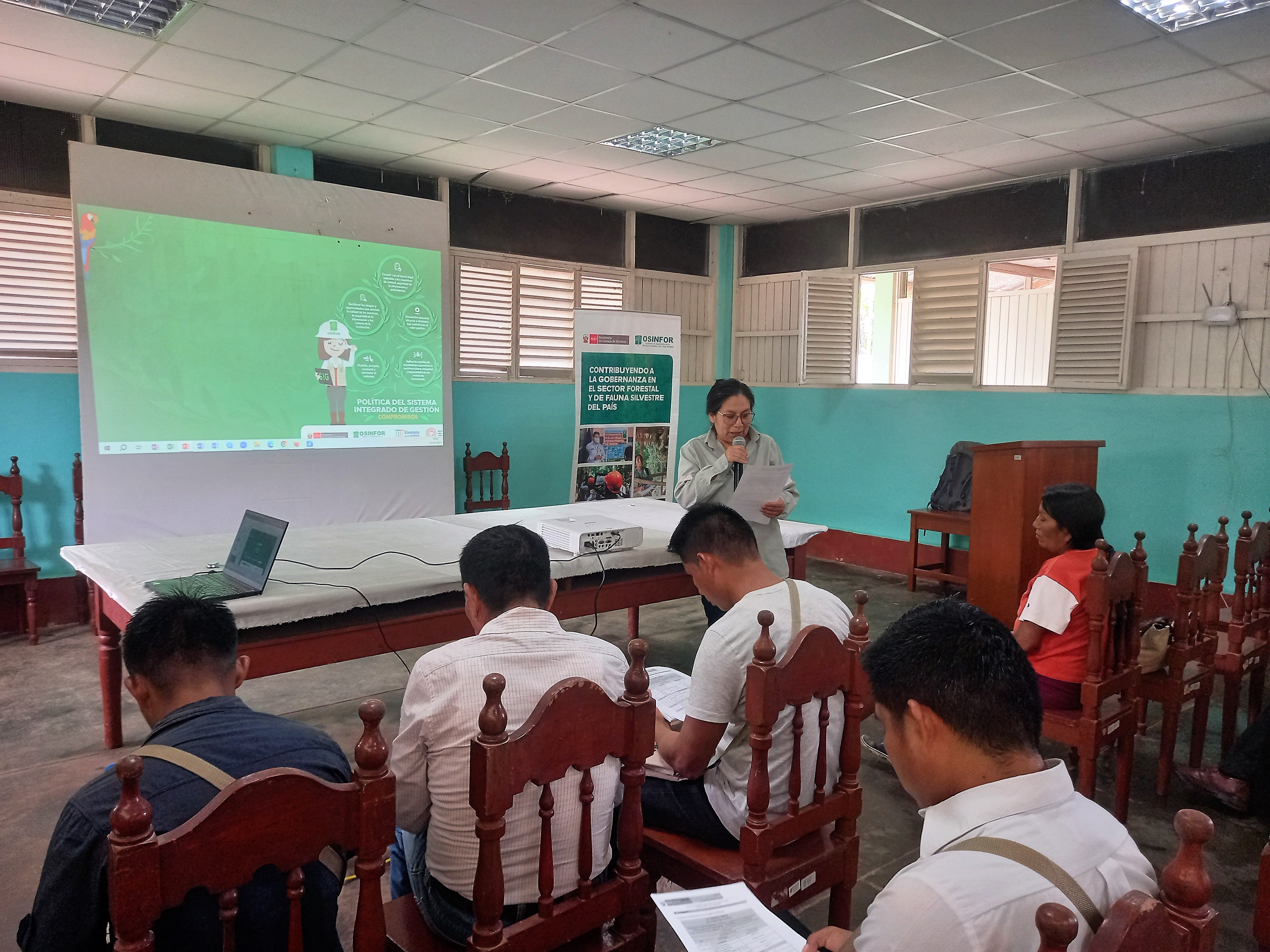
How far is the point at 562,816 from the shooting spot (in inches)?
51.6

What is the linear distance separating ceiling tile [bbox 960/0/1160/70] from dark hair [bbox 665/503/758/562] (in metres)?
2.43

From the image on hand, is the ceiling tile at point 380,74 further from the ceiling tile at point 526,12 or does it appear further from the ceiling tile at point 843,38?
the ceiling tile at point 843,38

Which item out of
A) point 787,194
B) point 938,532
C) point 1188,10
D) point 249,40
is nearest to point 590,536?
point 249,40

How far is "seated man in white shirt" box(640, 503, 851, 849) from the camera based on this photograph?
1582 millimetres

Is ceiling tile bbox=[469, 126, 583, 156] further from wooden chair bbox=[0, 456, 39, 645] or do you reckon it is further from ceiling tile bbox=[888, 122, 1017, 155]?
wooden chair bbox=[0, 456, 39, 645]

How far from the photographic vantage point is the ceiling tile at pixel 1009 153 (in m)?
4.59

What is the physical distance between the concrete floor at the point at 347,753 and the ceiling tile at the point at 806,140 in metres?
2.76

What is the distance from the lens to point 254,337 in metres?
4.60

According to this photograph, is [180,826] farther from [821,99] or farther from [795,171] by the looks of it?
[795,171]

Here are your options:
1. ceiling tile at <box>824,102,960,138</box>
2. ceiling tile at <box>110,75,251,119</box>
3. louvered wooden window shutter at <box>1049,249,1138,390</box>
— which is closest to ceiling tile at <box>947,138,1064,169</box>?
ceiling tile at <box>824,102,960,138</box>

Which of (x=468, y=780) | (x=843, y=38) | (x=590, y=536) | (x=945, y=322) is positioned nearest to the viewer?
(x=468, y=780)

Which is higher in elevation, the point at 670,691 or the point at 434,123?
the point at 434,123

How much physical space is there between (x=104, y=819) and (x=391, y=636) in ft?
4.99

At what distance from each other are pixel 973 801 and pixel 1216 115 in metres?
4.53
